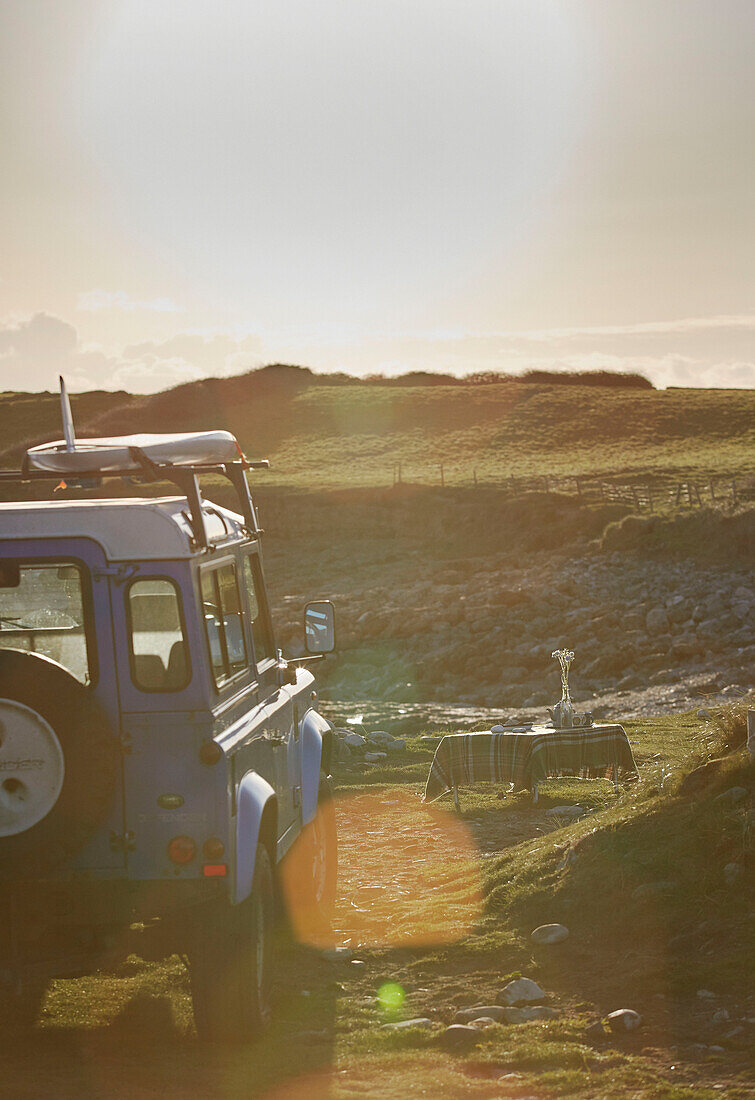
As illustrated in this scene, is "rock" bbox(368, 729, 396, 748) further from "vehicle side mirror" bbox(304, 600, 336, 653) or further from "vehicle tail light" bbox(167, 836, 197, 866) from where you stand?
"vehicle tail light" bbox(167, 836, 197, 866)

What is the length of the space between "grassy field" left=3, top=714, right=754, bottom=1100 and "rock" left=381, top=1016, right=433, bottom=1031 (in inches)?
2.1

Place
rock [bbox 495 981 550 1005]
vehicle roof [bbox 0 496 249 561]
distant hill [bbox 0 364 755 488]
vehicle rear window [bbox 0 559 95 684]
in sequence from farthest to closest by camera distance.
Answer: distant hill [bbox 0 364 755 488], rock [bbox 495 981 550 1005], vehicle rear window [bbox 0 559 95 684], vehicle roof [bbox 0 496 249 561]

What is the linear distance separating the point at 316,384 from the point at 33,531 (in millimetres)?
109254

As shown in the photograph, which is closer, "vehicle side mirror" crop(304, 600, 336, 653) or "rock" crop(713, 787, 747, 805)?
"vehicle side mirror" crop(304, 600, 336, 653)

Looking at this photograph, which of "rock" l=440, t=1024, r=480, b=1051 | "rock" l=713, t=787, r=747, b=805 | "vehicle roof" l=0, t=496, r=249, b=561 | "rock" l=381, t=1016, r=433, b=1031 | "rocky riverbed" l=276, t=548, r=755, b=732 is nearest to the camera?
"vehicle roof" l=0, t=496, r=249, b=561

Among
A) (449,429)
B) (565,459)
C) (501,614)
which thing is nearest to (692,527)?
(501,614)

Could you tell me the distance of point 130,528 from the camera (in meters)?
5.23

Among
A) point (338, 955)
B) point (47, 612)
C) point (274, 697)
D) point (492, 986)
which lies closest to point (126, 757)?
point (47, 612)

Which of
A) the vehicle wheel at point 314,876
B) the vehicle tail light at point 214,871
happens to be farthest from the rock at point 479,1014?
the vehicle tail light at point 214,871

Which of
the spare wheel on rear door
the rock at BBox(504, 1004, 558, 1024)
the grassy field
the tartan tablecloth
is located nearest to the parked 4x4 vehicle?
the spare wheel on rear door

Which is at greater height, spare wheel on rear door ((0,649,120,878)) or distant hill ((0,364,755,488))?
distant hill ((0,364,755,488))

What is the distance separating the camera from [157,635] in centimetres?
536

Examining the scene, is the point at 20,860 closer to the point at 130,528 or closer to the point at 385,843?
the point at 130,528

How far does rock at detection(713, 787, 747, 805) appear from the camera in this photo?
25.3 feet
